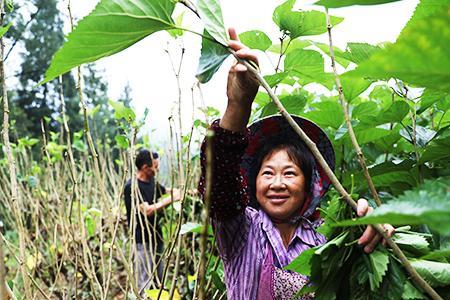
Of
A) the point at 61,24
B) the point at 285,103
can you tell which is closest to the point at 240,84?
the point at 285,103

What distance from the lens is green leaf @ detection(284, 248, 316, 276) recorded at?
28.0 inches

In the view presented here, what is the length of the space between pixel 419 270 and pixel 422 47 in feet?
1.50

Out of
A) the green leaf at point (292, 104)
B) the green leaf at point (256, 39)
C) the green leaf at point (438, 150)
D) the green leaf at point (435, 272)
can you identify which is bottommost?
the green leaf at point (435, 272)

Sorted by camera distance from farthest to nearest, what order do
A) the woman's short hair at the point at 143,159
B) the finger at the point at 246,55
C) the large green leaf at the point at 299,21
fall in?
1. the woman's short hair at the point at 143,159
2. the large green leaf at the point at 299,21
3. the finger at the point at 246,55

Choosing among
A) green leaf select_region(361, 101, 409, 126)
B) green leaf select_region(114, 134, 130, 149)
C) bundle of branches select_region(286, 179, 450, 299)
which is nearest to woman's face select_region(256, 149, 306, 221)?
green leaf select_region(361, 101, 409, 126)

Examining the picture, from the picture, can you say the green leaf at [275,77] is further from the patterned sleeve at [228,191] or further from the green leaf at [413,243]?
the green leaf at [413,243]

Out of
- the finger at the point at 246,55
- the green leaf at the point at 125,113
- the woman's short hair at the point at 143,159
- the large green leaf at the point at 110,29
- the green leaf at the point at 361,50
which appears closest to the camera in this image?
the large green leaf at the point at 110,29

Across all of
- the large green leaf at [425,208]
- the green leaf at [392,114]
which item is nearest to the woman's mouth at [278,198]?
the green leaf at [392,114]

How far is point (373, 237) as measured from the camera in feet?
2.21

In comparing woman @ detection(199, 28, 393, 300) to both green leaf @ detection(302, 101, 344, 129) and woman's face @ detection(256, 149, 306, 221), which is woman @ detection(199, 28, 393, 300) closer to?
woman's face @ detection(256, 149, 306, 221)

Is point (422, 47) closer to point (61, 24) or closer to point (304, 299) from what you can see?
point (304, 299)

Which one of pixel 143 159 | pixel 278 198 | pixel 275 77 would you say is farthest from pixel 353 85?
pixel 143 159

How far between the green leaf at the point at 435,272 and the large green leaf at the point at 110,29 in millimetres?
424

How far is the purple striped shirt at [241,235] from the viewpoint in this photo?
0.99m
